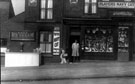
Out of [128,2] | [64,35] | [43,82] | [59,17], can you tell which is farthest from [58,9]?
[43,82]

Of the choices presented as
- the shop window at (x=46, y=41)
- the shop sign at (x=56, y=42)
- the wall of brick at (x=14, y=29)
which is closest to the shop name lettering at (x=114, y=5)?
the shop sign at (x=56, y=42)

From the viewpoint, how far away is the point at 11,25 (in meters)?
20.9

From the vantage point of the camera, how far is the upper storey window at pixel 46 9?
21.2m

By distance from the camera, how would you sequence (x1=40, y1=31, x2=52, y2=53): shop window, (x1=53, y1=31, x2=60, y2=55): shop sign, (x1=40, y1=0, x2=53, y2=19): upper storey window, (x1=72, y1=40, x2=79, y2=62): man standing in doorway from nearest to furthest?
(x1=72, y1=40, x2=79, y2=62): man standing in doorway → (x1=53, y1=31, x2=60, y2=55): shop sign → (x1=40, y1=31, x2=52, y2=53): shop window → (x1=40, y1=0, x2=53, y2=19): upper storey window

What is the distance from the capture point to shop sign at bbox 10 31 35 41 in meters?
20.9

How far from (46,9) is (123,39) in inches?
257

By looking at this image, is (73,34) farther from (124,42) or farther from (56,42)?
(124,42)

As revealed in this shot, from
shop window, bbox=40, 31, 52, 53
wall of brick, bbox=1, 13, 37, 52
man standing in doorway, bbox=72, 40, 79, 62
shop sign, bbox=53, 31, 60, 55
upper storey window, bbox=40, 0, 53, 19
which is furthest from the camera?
upper storey window, bbox=40, 0, 53, 19

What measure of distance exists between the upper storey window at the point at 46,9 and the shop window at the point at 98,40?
10.8 feet

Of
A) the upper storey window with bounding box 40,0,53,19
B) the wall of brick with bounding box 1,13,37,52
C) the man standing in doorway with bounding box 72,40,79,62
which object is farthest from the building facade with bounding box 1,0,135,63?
the man standing in doorway with bounding box 72,40,79,62

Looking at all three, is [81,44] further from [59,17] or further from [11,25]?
[11,25]

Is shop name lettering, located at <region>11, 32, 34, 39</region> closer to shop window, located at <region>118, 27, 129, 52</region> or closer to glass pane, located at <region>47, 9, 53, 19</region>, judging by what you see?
glass pane, located at <region>47, 9, 53, 19</region>

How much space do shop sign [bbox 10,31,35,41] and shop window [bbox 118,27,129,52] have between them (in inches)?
267

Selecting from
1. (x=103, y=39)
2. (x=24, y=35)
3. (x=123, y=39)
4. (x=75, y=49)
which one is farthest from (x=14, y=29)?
(x=123, y=39)
